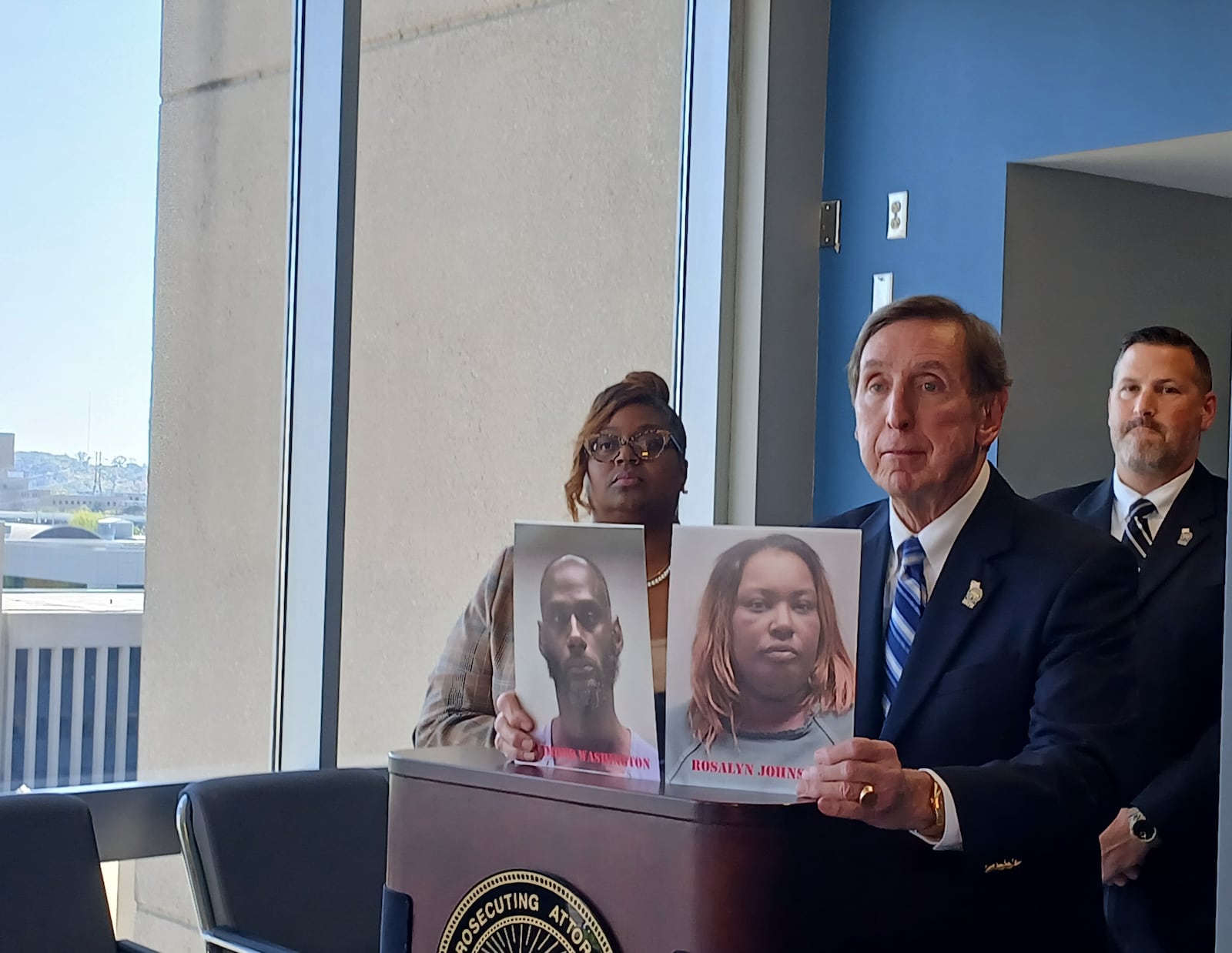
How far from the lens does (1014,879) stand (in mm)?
1334

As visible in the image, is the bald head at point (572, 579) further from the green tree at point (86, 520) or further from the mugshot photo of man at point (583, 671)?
the green tree at point (86, 520)

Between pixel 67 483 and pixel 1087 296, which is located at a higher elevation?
pixel 1087 296

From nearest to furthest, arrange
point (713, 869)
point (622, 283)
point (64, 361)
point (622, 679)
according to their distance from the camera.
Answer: point (713, 869) < point (622, 679) < point (64, 361) < point (622, 283)

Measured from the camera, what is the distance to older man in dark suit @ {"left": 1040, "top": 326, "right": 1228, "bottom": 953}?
278 cm

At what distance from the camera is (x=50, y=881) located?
7.80ft

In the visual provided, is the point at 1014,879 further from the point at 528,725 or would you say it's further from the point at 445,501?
the point at 445,501

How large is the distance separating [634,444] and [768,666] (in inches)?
53.5

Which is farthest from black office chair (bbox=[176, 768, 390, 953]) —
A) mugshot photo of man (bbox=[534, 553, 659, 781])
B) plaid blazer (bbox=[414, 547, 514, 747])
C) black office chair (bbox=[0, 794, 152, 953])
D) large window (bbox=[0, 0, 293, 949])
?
mugshot photo of man (bbox=[534, 553, 659, 781])

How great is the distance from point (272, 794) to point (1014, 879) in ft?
5.71

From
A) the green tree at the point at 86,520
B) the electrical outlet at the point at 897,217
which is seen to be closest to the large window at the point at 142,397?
the green tree at the point at 86,520

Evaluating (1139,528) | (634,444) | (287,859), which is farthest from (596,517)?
(1139,528)

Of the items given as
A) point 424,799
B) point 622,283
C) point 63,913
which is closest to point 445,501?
point 622,283

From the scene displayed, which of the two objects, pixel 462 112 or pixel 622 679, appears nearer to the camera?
pixel 622 679

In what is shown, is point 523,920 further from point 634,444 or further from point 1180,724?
point 1180,724
